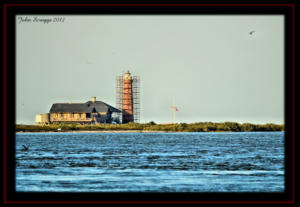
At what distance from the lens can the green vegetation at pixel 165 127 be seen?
395ft

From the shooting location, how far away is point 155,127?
12838 cm

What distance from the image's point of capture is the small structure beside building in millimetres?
124062

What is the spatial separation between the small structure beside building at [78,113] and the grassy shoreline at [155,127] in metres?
1.67

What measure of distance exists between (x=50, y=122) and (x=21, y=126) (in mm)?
6456

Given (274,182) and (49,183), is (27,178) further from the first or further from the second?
(274,182)

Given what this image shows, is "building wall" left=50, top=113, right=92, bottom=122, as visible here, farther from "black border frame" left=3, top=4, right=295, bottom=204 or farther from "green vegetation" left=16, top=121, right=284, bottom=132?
"black border frame" left=3, top=4, right=295, bottom=204

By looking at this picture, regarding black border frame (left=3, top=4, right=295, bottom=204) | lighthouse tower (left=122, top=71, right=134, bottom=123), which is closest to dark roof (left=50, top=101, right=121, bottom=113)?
lighthouse tower (left=122, top=71, right=134, bottom=123)

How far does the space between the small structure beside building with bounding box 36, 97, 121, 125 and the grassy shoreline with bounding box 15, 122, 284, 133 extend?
167cm

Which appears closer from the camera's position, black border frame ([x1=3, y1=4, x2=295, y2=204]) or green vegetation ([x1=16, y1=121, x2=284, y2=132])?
black border frame ([x1=3, y1=4, x2=295, y2=204])

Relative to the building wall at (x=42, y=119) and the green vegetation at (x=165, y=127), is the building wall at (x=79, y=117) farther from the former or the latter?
the green vegetation at (x=165, y=127)

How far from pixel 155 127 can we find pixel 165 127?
2.47m
